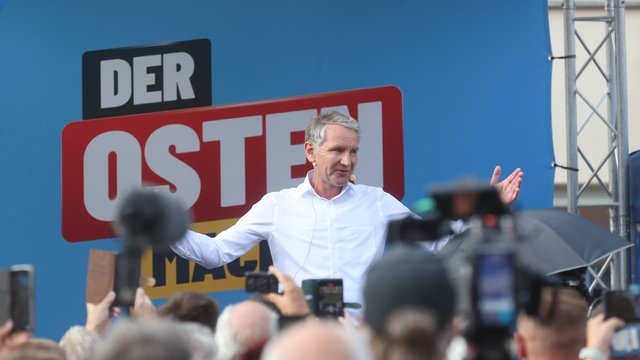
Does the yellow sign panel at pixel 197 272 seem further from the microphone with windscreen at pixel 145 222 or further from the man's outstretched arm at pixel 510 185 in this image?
the microphone with windscreen at pixel 145 222

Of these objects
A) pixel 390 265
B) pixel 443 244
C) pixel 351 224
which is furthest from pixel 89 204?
pixel 390 265

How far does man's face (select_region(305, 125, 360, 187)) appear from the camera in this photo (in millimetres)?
5379

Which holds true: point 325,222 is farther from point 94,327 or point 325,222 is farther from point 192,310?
point 94,327

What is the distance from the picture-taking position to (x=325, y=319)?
385cm

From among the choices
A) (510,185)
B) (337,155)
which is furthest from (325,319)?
(510,185)

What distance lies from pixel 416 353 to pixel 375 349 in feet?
0.36

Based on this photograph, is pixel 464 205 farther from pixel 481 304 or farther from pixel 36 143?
pixel 36 143

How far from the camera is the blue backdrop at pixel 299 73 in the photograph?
6109 mm

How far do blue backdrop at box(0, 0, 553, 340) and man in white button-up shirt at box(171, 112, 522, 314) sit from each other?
2.60 feet

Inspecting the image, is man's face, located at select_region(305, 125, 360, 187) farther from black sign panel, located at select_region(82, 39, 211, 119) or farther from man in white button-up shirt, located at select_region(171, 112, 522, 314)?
black sign panel, located at select_region(82, 39, 211, 119)

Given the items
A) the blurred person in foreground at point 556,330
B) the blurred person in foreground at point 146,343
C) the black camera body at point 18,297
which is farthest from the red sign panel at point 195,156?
the blurred person in foreground at point 146,343

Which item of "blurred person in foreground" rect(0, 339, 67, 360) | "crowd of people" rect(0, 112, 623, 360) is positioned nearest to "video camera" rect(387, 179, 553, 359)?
"crowd of people" rect(0, 112, 623, 360)

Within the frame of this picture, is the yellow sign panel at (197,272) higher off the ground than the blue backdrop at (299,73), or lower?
lower

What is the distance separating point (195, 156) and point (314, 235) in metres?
1.30
